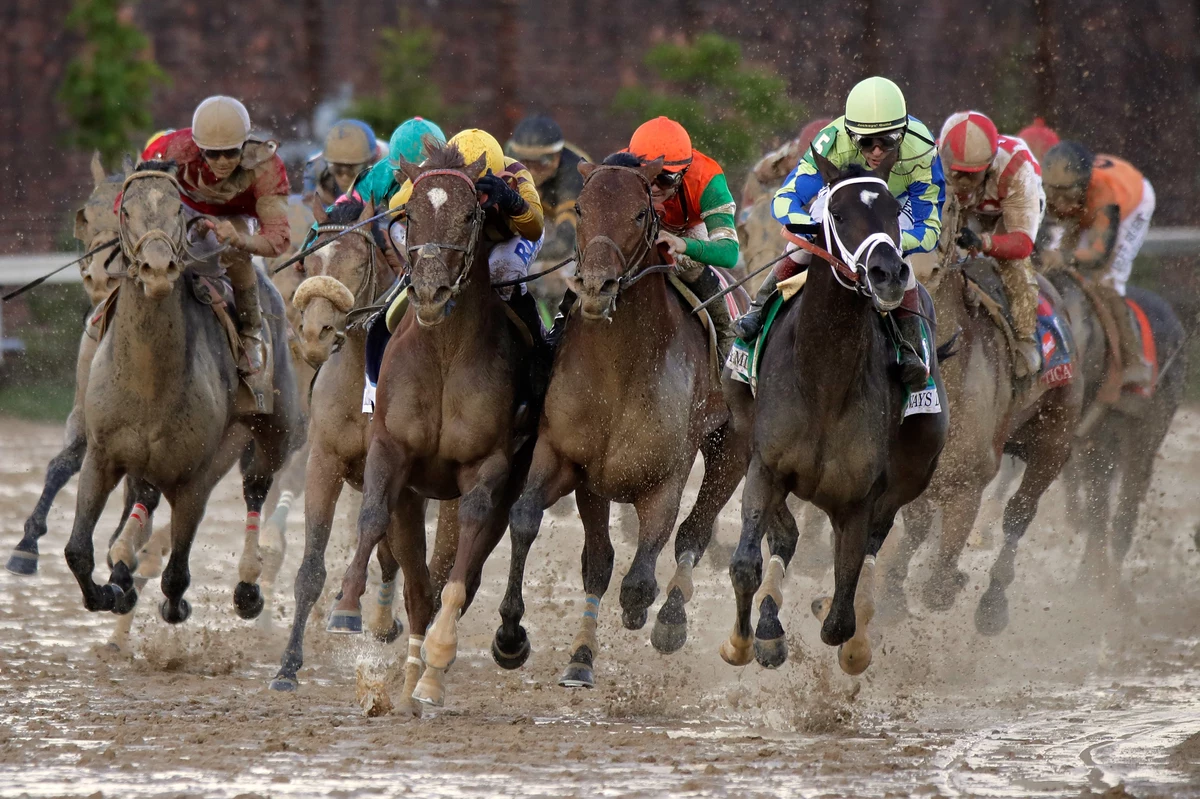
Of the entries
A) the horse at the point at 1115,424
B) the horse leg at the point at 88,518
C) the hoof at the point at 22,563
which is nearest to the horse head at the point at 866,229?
the horse leg at the point at 88,518

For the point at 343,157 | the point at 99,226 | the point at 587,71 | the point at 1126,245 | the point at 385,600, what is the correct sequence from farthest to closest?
the point at 587,71
the point at 1126,245
the point at 343,157
the point at 99,226
the point at 385,600

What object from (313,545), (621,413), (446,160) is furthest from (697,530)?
(446,160)

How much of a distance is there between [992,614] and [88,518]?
4.69 m

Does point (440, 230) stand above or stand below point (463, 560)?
above

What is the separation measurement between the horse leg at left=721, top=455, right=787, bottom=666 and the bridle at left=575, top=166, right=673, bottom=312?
89 centimetres

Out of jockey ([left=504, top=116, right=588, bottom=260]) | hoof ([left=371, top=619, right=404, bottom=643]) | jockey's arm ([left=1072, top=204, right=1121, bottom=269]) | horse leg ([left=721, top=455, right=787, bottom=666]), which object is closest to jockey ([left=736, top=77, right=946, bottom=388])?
horse leg ([left=721, top=455, right=787, bottom=666])

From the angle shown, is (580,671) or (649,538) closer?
(649,538)

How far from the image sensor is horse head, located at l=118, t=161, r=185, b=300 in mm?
7988

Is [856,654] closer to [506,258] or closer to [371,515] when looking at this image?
[371,515]

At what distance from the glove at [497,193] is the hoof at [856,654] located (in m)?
2.36

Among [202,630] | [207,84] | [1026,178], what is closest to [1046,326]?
[1026,178]

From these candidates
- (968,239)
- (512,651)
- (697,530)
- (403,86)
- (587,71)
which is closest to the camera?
(512,651)

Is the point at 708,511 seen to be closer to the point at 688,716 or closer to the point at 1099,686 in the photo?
the point at 688,716

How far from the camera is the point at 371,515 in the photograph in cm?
733
